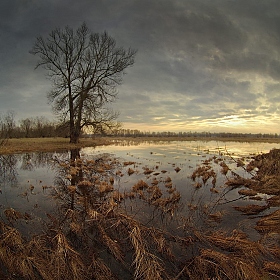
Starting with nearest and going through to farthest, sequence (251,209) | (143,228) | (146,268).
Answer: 1. (146,268)
2. (143,228)
3. (251,209)

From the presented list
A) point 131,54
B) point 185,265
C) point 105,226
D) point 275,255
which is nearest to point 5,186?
point 105,226

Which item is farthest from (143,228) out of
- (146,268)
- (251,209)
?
(251,209)

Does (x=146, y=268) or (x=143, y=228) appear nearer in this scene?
(x=146, y=268)

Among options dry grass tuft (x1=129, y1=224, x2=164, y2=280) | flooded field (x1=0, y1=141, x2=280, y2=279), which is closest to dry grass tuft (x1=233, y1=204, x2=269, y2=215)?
flooded field (x1=0, y1=141, x2=280, y2=279)

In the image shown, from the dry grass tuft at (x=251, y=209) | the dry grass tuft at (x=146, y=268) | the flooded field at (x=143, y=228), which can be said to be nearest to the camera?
the dry grass tuft at (x=146, y=268)

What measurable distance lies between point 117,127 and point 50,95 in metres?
10.3

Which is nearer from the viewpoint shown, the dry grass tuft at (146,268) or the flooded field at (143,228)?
the dry grass tuft at (146,268)

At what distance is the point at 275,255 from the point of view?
3506 millimetres

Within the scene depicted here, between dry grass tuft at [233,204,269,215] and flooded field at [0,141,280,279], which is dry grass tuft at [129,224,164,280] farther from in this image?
dry grass tuft at [233,204,269,215]

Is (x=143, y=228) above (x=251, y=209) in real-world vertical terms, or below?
above

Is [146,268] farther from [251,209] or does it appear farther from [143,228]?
[251,209]

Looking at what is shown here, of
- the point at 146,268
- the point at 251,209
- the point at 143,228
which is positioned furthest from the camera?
the point at 251,209

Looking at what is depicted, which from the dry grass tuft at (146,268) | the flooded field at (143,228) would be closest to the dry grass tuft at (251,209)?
the flooded field at (143,228)

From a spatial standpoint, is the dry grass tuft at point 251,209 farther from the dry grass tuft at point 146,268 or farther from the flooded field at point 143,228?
the dry grass tuft at point 146,268
